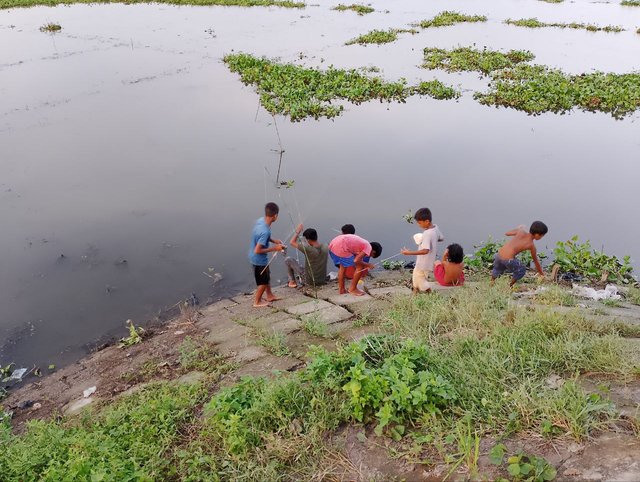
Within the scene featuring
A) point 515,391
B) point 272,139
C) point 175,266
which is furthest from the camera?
point 272,139

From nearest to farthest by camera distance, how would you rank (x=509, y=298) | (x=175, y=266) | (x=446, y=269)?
(x=509, y=298)
(x=446, y=269)
(x=175, y=266)

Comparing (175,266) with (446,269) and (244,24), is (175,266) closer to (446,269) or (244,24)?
(446,269)

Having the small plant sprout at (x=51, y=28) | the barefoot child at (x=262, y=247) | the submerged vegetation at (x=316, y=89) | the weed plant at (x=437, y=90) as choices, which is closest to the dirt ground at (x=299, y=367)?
the barefoot child at (x=262, y=247)

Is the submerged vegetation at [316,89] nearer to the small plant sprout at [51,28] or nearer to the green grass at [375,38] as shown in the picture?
the green grass at [375,38]

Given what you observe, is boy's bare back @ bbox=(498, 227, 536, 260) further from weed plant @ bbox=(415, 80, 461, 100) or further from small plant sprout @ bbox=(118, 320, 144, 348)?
weed plant @ bbox=(415, 80, 461, 100)

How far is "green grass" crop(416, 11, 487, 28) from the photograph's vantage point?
22.5m

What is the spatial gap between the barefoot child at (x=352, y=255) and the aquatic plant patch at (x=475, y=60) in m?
11.8

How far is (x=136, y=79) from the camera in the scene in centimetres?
1570

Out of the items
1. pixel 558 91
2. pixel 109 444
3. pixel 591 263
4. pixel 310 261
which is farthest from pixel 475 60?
pixel 109 444

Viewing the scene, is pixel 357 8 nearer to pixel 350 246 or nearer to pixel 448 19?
pixel 448 19

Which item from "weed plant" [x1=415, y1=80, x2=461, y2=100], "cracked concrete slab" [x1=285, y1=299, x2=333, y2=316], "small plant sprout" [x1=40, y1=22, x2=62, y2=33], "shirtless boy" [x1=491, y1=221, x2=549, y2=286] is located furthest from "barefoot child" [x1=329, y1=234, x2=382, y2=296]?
"small plant sprout" [x1=40, y1=22, x2=62, y2=33]

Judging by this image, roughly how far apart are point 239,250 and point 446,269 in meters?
3.49

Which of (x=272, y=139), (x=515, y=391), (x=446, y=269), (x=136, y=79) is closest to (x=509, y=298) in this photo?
(x=446, y=269)

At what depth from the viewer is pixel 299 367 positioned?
4465 millimetres
